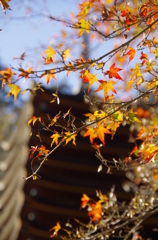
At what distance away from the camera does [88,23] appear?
6.02 feet

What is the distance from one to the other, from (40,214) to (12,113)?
17.6 m

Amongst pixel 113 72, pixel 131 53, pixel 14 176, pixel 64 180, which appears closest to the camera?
pixel 113 72

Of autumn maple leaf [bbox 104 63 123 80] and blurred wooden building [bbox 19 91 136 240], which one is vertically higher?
blurred wooden building [bbox 19 91 136 240]

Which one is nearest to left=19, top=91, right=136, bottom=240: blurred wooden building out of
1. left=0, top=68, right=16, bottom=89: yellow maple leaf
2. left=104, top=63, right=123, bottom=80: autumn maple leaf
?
left=104, top=63, right=123, bottom=80: autumn maple leaf

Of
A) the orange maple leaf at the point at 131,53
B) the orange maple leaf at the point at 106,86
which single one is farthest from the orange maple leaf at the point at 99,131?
the orange maple leaf at the point at 131,53

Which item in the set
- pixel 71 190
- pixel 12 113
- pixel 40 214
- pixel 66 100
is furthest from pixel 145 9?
pixel 12 113

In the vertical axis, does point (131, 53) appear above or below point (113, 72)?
above

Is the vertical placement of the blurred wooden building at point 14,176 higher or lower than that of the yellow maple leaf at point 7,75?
higher

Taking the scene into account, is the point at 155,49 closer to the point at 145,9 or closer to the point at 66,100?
the point at 145,9

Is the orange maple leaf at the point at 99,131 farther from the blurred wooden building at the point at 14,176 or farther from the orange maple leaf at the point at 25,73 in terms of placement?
the blurred wooden building at the point at 14,176

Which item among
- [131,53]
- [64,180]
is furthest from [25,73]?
[64,180]

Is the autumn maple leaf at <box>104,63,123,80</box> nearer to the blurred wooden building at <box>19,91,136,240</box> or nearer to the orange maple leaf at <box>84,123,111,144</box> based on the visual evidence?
the orange maple leaf at <box>84,123,111,144</box>

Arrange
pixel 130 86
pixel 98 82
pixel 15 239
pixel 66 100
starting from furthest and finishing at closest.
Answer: pixel 15 239 < pixel 66 100 < pixel 130 86 < pixel 98 82

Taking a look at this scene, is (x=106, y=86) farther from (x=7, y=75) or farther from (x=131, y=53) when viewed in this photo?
(x=7, y=75)
